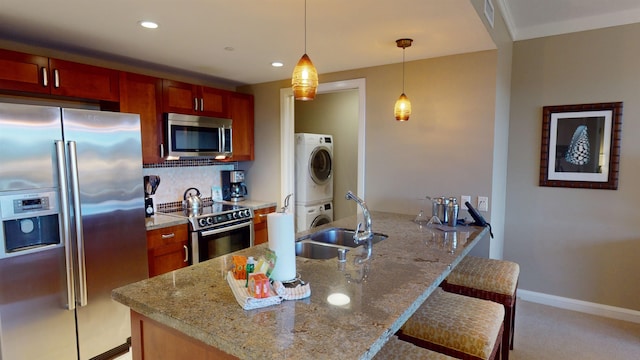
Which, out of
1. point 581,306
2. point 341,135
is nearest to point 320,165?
point 341,135

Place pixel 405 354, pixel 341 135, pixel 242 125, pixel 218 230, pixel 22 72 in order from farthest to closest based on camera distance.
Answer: pixel 341 135, pixel 242 125, pixel 218 230, pixel 22 72, pixel 405 354

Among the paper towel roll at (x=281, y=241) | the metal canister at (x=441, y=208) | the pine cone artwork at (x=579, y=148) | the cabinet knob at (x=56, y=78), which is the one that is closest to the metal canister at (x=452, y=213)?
the metal canister at (x=441, y=208)

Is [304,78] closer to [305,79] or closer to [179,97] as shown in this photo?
[305,79]

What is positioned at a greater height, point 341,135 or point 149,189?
point 341,135

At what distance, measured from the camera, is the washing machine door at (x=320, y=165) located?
A: 4.64m

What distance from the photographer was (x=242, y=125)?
4090 mm

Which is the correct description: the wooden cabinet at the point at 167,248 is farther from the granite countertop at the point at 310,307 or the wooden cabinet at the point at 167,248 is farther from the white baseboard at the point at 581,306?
the white baseboard at the point at 581,306

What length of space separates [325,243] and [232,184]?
222cm

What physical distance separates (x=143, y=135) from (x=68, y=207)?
40.0 inches

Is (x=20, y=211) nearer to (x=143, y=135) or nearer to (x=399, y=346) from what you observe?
(x=143, y=135)

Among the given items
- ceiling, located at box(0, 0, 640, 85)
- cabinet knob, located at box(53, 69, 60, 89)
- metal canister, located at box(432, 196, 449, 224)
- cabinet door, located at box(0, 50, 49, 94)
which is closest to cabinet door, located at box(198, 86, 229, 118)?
ceiling, located at box(0, 0, 640, 85)

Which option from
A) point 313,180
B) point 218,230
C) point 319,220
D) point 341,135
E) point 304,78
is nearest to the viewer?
point 304,78

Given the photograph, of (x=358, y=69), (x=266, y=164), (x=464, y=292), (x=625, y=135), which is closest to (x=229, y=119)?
(x=266, y=164)

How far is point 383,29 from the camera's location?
235 cm
